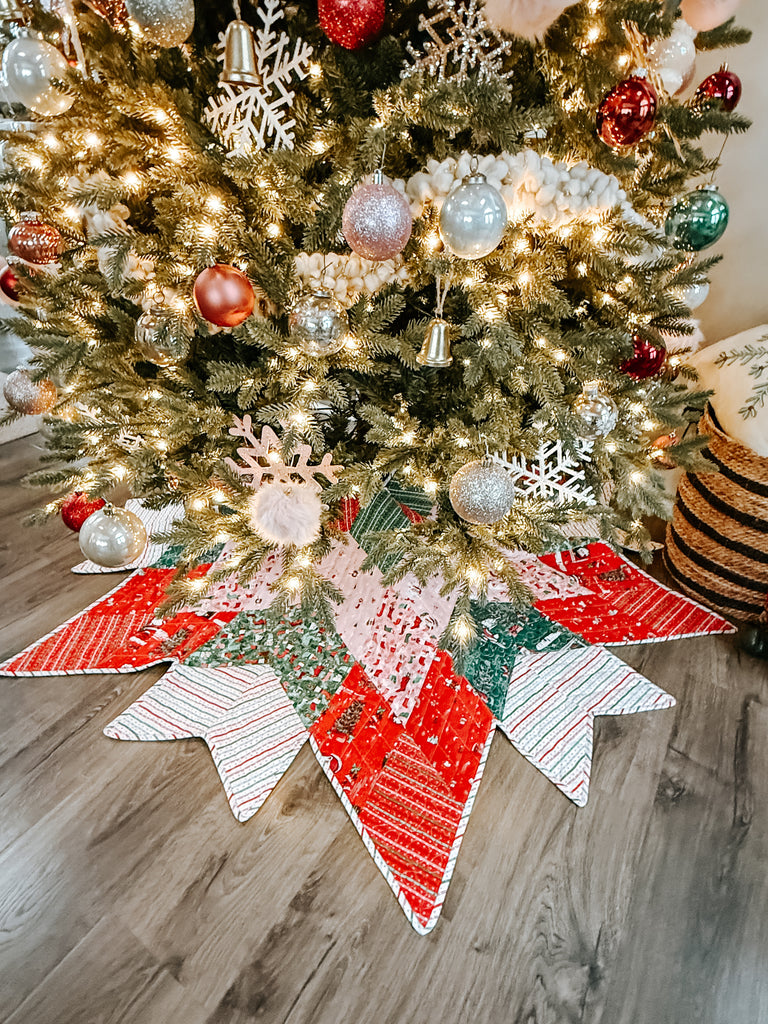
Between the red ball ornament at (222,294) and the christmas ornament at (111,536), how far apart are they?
1.48 feet

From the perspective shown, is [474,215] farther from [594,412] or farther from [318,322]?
[594,412]

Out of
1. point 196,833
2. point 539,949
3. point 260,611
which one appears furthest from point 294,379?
point 539,949

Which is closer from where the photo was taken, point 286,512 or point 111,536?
point 286,512

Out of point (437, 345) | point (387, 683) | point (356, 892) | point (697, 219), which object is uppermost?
point (697, 219)

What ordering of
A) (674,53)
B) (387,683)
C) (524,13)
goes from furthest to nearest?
(387,683) → (674,53) → (524,13)

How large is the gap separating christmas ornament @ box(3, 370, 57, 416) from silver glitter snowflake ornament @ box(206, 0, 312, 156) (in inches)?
22.1

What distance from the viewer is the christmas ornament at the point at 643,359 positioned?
1004mm

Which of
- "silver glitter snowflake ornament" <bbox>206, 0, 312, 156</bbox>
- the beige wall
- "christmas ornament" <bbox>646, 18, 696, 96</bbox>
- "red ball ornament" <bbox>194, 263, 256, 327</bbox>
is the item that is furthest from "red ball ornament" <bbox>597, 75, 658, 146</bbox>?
the beige wall

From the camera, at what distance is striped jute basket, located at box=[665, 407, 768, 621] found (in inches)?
53.7

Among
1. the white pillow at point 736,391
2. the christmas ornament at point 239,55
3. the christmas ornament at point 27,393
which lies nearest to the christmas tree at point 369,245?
the christmas ornament at point 239,55

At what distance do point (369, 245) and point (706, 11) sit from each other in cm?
60

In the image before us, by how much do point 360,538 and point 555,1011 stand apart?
Result: 72 cm

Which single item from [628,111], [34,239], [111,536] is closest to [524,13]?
[628,111]

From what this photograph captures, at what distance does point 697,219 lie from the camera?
87 centimetres
